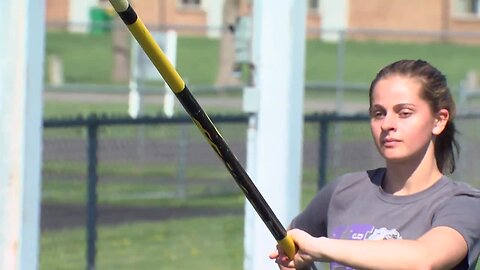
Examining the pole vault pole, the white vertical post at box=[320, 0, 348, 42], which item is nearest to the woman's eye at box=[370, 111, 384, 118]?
the pole vault pole

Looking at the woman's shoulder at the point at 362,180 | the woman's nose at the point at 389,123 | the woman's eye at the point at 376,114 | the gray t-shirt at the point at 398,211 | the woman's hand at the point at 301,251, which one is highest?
the woman's eye at the point at 376,114

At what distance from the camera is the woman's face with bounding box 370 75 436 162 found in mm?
3188

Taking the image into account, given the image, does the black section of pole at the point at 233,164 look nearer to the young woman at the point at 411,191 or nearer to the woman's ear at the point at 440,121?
the young woman at the point at 411,191

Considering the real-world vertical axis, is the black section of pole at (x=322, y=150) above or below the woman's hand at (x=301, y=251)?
below

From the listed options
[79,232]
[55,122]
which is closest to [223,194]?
[79,232]

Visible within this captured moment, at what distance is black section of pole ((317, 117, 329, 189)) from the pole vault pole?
6.39 m

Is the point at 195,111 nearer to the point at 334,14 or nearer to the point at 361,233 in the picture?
the point at 361,233

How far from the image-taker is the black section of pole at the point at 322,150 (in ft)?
31.1

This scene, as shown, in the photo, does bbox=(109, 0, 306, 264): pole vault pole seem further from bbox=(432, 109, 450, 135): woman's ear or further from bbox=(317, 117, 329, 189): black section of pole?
bbox=(317, 117, 329, 189): black section of pole

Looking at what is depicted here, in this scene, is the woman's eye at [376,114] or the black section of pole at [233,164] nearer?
the black section of pole at [233,164]

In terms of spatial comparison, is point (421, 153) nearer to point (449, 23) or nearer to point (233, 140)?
point (233, 140)

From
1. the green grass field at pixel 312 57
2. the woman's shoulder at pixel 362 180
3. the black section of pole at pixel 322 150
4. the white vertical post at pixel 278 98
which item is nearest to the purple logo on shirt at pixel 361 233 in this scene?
the woman's shoulder at pixel 362 180

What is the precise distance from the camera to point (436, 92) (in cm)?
324

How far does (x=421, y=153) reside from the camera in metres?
3.25
